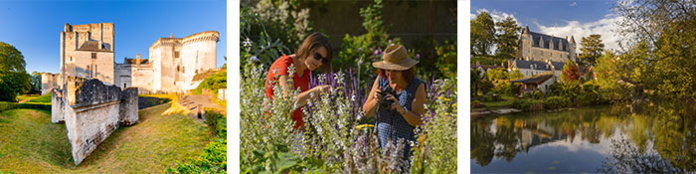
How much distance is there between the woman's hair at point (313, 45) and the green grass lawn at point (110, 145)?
4.12ft

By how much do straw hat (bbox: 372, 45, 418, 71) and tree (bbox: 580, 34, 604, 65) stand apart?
1483 mm

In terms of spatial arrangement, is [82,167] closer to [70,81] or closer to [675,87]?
[70,81]

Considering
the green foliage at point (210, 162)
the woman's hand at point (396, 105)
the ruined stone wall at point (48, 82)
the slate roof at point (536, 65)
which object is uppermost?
the slate roof at point (536, 65)

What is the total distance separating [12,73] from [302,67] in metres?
2.62

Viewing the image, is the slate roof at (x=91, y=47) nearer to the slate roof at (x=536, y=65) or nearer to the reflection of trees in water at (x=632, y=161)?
the slate roof at (x=536, y=65)

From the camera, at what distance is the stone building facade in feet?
12.0

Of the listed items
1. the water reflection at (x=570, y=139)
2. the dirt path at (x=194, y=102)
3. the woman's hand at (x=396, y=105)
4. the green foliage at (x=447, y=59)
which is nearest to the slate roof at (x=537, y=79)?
the water reflection at (x=570, y=139)

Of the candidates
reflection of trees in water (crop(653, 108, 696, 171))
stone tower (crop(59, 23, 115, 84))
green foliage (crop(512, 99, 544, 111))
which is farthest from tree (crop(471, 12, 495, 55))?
stone tower (crop(59, 23, 115, 84))

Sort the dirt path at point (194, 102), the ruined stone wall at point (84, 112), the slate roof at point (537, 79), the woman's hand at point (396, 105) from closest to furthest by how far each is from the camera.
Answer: the ruined stone wall at point (84, 112), the slate roof at point (537, 79), the woman's hand at point (396, 105), the dirt path at point (194, 102)

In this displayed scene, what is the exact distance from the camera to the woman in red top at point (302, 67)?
3961 millimetres

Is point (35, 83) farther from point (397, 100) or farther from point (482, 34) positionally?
point (482, 34)

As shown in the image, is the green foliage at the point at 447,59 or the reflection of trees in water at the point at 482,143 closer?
the reflection of trees in water at the point at 482,143

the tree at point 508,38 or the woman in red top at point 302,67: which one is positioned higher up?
the tree at point 508,38

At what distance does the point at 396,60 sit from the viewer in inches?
158
